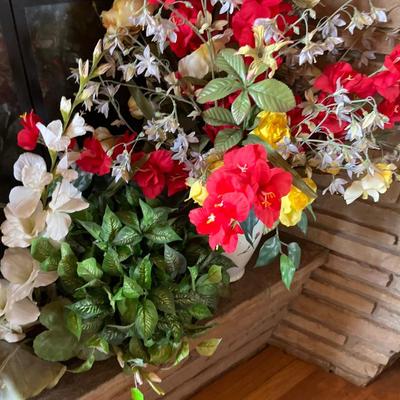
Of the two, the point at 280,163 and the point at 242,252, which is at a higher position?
the point at 280,163

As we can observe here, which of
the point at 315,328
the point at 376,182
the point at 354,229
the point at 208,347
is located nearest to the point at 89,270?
the point at 208,347

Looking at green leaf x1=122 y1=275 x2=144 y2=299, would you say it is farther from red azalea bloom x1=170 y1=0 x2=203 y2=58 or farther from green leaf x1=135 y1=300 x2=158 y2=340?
red azalea bloom x1=170 y1=0 x2=203 y2=58

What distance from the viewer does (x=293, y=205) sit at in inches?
33.1

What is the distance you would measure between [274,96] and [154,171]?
0.25 meters

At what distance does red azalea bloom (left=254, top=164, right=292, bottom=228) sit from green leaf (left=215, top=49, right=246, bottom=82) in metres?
0.17

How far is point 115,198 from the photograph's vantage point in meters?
0.99

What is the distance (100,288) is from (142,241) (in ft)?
0.39

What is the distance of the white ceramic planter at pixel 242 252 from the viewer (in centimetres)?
100

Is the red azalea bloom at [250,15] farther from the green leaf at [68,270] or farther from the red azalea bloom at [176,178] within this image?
the green leaf at [68,270]

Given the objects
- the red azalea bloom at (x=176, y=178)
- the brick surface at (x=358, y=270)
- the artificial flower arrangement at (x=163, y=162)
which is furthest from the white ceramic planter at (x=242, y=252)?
the brick surface at (x=358, y=270)

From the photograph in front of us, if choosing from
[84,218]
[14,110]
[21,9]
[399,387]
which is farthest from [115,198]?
[399,387]

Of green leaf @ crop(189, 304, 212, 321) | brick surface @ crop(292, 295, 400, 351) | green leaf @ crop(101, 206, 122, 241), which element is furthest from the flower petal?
brick surface @ crop(292, 295, 400, 351)

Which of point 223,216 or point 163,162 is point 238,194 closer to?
point 223,216

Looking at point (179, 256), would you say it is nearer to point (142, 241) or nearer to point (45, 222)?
point (142, 241)
